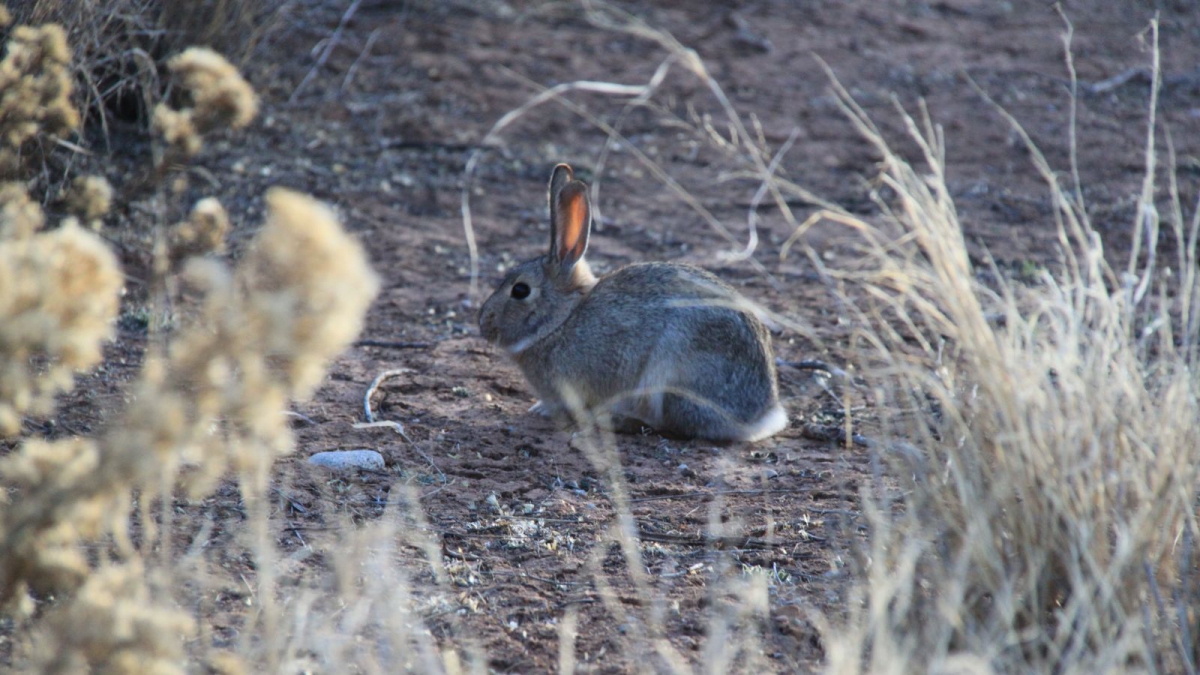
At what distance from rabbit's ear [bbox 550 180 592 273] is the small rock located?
1.43 meters

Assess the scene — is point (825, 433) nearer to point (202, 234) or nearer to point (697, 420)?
point (697, 420)

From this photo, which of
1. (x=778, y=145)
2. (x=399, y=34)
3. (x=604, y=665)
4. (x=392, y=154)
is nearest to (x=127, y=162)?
(x=392, y=154)

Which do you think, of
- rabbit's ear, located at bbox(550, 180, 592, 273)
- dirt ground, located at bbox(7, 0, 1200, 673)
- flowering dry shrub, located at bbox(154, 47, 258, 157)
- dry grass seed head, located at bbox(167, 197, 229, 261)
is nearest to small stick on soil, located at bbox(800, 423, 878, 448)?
dirt ground, located at bbox(7, 0, 1200, 673)

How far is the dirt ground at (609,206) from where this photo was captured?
3656mm

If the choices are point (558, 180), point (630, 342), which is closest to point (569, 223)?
point (558, 180)

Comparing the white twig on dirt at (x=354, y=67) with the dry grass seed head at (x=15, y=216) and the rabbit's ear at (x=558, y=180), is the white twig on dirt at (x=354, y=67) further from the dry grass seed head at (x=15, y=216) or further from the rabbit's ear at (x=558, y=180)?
the dry grass seed head at (x=15, y=216)

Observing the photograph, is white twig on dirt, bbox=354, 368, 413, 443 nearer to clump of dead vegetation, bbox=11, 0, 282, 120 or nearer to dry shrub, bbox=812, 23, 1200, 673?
clump of dead vegetation, bbox=11, 0, 282, 120

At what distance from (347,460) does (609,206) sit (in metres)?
3.77

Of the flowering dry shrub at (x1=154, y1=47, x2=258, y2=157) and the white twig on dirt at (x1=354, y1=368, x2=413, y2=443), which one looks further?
the white twig on dirt at (x1=354, y1=368, x2=413, y2=443)

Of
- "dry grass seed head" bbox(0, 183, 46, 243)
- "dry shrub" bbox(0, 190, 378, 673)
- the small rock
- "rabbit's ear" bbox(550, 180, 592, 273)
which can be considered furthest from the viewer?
"rabbit's ear" bbox(550, 180, 592, 273)

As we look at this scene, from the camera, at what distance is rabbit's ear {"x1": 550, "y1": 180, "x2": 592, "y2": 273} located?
5.10 m

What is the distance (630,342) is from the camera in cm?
517

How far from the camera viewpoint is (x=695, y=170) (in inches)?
319

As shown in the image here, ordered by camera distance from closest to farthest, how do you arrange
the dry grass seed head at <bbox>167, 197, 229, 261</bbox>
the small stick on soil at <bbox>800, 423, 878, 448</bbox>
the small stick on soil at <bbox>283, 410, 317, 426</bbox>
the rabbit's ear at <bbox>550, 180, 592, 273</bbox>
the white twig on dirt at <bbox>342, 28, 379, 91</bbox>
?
the dry grass seed head at <bbox>167, 197, 229, 261</bbox> → the small stick on soil at <bbox>283, 410, 317, 426</bbox> → the small stick on soil at <bbox>800, 423, 878, 448</bbox> → the rabbit's ear at <bbox>550, 180, 592, 273</bbox> → the white twig on dirt at <bbox>342, 28, 379, 91</bbox>
